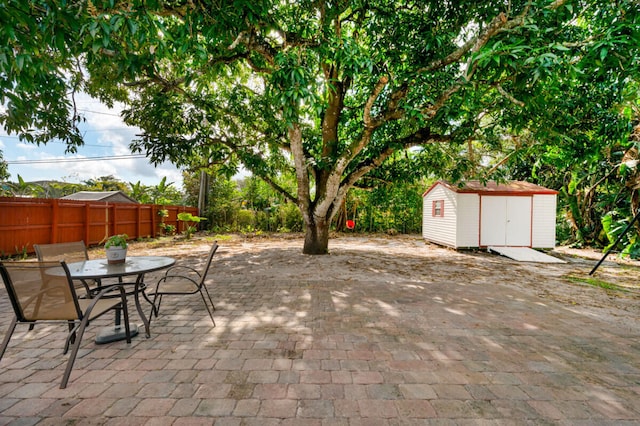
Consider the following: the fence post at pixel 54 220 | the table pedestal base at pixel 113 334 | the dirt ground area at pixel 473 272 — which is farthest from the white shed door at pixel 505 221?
the fence post at pixel 54 220

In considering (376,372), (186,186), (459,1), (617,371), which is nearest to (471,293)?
(617,371)

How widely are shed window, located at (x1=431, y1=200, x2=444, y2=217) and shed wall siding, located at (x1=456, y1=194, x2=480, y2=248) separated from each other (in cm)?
115

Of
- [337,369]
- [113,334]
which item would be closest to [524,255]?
[337,369]

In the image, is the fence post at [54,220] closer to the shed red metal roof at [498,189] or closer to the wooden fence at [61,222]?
the wooden fence at [61,222]

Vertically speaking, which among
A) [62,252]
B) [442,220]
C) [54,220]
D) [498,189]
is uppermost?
[498,189]

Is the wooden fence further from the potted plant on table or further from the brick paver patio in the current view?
the potted plant on table

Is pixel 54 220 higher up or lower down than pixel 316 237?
higher up

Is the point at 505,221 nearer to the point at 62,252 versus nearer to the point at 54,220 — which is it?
the point at 62,252

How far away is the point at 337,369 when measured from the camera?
2.41 meters

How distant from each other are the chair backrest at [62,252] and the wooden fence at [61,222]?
590 cm

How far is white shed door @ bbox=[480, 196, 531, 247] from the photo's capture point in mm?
10344

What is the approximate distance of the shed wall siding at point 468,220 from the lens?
10.2 metres

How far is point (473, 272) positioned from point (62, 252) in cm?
749

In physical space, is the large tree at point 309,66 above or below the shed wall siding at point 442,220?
above
